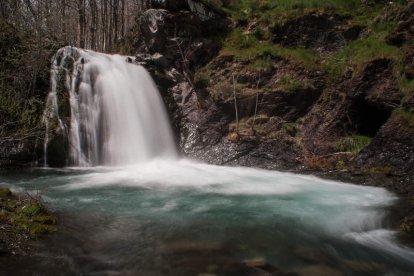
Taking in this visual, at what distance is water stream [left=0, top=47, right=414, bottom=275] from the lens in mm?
4531

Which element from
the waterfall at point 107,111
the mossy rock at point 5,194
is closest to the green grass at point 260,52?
the waterfall at point 107,111

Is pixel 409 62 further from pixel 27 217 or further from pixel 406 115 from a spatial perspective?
pixel 27 217

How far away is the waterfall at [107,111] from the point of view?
12.6 m

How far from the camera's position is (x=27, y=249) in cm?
453

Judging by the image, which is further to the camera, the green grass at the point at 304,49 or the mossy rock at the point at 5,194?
the green grass at the point at 304,49

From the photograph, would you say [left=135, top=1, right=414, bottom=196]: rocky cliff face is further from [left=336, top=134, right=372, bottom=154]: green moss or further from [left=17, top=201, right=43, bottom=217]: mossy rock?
[left=17, top=201, right=43, bottom=217]: mossy rock

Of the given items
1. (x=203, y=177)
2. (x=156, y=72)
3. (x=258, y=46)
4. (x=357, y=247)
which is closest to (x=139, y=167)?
(x=203, y=177)

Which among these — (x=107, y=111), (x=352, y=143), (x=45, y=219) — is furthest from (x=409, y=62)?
(x=45, y=219)

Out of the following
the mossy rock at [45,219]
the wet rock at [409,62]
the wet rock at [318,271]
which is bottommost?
the wet rock at [318,271]

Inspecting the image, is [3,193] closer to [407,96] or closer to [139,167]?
[139,167]

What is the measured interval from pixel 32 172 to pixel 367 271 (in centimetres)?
918

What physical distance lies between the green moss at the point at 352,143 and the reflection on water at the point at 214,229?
2.76 metres

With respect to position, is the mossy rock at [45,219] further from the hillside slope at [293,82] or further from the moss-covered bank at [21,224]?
the hillside slope at [293,82]

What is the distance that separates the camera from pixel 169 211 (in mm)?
6828
